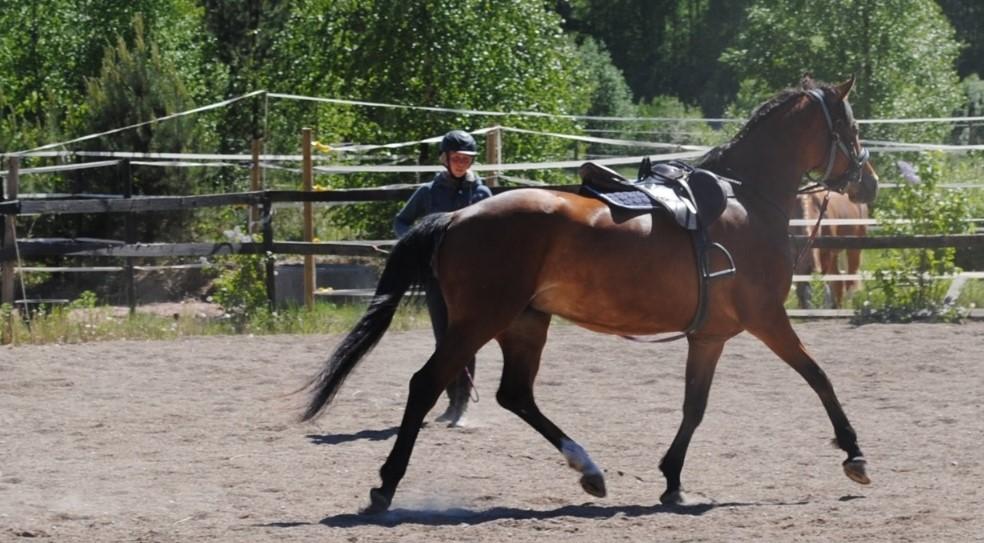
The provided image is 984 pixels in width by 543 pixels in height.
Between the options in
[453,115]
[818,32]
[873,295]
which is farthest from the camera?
[818,32]

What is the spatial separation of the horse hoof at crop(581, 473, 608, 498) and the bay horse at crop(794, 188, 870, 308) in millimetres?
7619

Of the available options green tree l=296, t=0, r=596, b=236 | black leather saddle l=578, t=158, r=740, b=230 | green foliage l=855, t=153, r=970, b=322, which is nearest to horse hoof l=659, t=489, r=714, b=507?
black leather saddle l=578, t=158, r=740, b=230

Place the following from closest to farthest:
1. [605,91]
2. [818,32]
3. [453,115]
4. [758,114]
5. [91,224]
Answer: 1. [758,114]
2. [453,115]
3. [91,224]
4. [818,32]
5. [605,91]

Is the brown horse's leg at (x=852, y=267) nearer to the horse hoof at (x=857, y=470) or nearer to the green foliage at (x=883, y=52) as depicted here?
the horse hoof at (x=857, y=470)

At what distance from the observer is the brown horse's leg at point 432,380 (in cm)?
620

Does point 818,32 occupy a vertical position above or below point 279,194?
above

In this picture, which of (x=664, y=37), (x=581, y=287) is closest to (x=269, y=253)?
(x=581, y=287)

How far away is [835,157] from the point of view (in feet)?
23.8

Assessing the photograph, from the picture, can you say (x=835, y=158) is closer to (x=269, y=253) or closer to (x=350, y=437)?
(x=350, y=437)

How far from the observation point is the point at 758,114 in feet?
23.6

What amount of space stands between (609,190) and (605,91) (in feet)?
103

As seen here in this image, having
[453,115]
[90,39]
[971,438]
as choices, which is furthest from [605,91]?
[971,438]

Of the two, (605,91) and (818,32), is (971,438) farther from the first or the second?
(605,91)

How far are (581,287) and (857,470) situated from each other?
1487 mm
